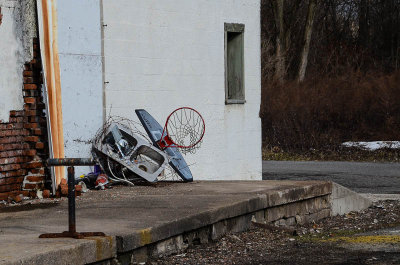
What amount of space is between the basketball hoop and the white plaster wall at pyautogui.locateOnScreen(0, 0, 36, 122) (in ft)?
9.90

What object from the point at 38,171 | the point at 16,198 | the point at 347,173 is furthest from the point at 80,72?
the point at 347,173

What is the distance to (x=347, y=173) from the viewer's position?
19.6 metres

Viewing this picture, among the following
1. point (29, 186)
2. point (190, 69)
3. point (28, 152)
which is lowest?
point (29, 186)

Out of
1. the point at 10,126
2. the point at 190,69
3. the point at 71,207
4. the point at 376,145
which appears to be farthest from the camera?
the point at 376,145

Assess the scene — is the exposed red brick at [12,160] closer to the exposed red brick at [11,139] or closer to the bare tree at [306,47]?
the exposed red brick at [11,139]

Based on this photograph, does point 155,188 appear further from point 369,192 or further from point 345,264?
point 369,192

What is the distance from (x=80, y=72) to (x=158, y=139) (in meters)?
1.45

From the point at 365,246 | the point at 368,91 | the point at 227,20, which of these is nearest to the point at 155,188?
the point at 365,246

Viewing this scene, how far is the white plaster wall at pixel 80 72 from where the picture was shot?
1120 centimetres

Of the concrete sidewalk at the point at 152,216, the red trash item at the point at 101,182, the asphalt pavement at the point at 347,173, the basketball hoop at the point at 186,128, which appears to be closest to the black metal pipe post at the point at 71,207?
the concrete sidewalk at the point at 152,216

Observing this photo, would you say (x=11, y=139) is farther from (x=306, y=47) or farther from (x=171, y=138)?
(x=306, y=47)

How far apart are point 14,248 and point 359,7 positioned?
123ft

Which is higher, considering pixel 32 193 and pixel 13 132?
pixel 13 132

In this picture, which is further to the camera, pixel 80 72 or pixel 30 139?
pixel 80 72
